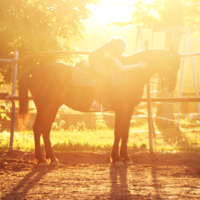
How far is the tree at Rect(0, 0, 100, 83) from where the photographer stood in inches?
364

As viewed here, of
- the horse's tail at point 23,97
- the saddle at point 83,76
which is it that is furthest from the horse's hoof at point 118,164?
the horse's tail at point 23,97

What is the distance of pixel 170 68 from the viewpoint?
633cm

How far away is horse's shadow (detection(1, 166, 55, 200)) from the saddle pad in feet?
5.49

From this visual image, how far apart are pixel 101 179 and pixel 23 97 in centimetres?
285

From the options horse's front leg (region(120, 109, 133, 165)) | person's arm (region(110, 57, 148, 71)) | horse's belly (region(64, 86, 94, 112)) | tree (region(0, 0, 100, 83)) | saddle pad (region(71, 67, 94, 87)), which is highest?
tree (region(0, 0, 100, 83))

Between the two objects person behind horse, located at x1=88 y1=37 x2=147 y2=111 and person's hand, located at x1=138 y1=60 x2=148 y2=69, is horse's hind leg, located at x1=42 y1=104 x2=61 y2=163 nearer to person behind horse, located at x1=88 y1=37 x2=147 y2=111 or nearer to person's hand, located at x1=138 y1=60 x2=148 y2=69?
person behind horse, located at x1=88 y1=37 x2=147 y2=111

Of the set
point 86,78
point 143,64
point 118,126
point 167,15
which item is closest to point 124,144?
point 118,126

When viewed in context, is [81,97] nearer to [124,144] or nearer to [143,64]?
[124,144]

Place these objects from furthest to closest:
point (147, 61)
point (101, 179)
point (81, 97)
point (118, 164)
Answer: point (81, 97), point (147, 61), point (118, 164), point (101, 179)

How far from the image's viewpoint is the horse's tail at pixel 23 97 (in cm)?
685

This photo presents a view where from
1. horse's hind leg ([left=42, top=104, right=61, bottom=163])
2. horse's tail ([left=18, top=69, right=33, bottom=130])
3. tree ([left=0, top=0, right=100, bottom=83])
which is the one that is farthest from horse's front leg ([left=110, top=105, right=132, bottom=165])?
tree ([left=0, top=0, right=100, bottom=83])

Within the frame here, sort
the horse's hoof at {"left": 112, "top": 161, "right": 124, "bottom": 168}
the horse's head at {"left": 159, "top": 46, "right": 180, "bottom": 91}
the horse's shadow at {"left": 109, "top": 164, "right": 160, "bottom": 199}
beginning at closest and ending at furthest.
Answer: the horse's shadow at {"left": 109, "top": 164, "right": 160, "bottom": 199} → the horse's hoof at {"left": 112, "top": 161, "right": 124, "bottom": 168} → the horse's head at {"left": 159, "top": 46, "right": 180, "bottom": 91}

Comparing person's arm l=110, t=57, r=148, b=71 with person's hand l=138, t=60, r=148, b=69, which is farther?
person's hand l=138, t=60, r=148, b=69

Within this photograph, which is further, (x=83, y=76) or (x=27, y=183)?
(x=83, y=76)
